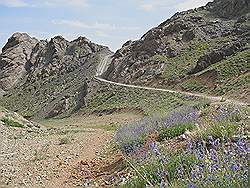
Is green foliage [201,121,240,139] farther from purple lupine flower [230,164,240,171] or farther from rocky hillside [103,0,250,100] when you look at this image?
rocky hillside [103,0,250,100]

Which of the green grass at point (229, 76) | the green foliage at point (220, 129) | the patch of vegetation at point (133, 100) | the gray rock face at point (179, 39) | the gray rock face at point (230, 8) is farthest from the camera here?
the gray rock face at point (230, 8)

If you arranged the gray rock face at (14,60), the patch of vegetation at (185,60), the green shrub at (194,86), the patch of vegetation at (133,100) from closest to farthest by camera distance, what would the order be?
the patch of vegetation at (133,100) → the green shrub at (194,86) → the patch of vegetation at (185,60) → the gray rock face at (14,60)

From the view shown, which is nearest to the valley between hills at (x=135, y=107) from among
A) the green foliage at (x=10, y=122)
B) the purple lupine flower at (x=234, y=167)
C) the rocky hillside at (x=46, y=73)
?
the purple lupine flower at (x=234, y=167)

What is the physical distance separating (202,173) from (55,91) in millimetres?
72031

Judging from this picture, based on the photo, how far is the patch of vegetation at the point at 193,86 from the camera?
42559 mm

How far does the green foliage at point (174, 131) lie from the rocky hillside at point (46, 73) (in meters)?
48.2

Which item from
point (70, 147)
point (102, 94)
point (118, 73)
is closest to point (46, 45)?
point (118, 73)

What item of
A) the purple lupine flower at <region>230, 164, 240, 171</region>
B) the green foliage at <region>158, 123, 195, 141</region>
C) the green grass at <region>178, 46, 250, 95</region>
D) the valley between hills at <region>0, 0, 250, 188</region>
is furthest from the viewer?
the green grass at <region>178, 46, 250, 95</region>

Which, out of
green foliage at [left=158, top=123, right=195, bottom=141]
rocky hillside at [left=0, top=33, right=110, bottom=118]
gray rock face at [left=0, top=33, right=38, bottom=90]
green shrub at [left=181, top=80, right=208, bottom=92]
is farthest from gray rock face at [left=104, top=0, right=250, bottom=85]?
green foliage at [left=158, top=123, right=195, bottom=141]

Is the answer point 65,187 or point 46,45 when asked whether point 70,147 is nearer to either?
point 65,187

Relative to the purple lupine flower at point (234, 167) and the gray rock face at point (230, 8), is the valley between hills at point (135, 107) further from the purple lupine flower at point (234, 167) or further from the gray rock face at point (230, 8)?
the gray rock face at point (230, 8)

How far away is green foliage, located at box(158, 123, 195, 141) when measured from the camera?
10.8 m

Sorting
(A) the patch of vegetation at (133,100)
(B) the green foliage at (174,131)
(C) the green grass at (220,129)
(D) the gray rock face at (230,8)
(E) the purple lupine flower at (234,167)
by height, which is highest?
(D) the gray rock face at (230,8)

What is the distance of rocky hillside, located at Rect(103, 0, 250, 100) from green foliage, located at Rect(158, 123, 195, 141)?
26496 millimetres
